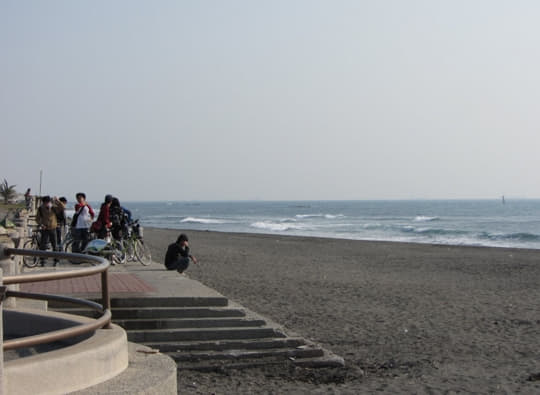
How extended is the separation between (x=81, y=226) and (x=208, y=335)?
6884 millimetres

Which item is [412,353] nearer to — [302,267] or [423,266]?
[302,267]

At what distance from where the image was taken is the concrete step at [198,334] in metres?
8.34

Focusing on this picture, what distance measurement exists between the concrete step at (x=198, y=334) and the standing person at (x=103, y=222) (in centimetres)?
635

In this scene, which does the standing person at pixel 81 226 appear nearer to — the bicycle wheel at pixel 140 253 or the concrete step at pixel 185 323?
Answer: the bicycle wheel at pixel 140 253

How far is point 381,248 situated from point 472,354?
24.1m

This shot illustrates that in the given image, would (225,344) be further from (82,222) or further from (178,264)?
(82,222)

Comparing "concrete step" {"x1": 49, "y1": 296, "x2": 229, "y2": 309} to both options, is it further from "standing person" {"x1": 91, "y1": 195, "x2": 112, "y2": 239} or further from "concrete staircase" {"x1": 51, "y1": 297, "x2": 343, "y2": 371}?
"standing person" {"x1": 91, "y1": 195, "x2": 112, "y2": 239}

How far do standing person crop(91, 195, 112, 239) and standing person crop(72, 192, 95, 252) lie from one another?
19 centimetres

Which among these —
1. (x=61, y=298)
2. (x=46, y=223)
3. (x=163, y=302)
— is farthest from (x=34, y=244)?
(x=61, y=298)

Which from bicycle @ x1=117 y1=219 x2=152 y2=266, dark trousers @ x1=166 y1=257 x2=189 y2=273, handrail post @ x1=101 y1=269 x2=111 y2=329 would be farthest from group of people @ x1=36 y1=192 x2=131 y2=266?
handrail post @ x1=101 y1=269 x2=111 y2=329

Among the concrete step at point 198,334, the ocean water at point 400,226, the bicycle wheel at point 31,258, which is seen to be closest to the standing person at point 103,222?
the bicycle wheel at point 31,258

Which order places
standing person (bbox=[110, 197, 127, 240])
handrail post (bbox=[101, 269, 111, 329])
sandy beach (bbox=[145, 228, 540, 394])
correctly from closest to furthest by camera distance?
1. handrail post (bbox=[101, 269, 111, 329])
2. sandy beach (bbox=[145, 228, 540, 394])
3. standing person (bbox=[110, 197, 127, 240])

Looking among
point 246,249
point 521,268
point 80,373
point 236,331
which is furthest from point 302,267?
point 80,373

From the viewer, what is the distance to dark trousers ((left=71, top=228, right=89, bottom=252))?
1439 centimetres
